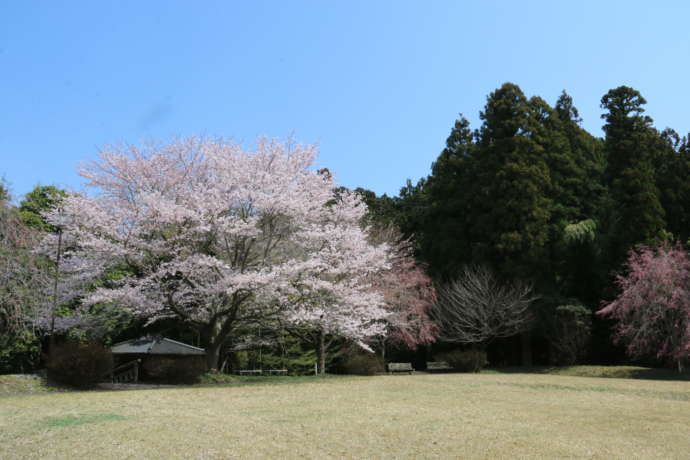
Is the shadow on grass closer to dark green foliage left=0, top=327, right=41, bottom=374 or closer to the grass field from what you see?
the grass field

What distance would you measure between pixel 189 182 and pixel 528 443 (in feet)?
42.0

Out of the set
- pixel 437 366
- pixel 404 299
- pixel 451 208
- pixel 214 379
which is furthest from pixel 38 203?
pixel 451 208

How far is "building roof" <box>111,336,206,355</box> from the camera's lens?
59.6ft

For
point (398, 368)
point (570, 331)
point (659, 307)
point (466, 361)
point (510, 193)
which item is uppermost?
point (510, 193)

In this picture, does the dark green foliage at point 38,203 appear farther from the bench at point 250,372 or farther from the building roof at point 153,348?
the bench at point 250,372

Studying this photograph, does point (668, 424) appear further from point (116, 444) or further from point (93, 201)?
point (93, 201)

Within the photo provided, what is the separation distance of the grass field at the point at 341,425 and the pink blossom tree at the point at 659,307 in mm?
6937

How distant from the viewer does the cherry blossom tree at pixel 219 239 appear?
15.6 metres

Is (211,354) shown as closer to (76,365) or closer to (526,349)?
(76,365)

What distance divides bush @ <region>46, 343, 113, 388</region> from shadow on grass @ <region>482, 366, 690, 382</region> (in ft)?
57.5

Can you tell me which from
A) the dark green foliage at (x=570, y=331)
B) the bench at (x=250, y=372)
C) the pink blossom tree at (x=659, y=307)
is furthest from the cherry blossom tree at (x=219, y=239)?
the dark green foliage at (x=570, y=331)

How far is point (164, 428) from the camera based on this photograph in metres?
7.80

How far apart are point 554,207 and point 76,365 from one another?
21.6m

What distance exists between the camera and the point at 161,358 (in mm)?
16938
